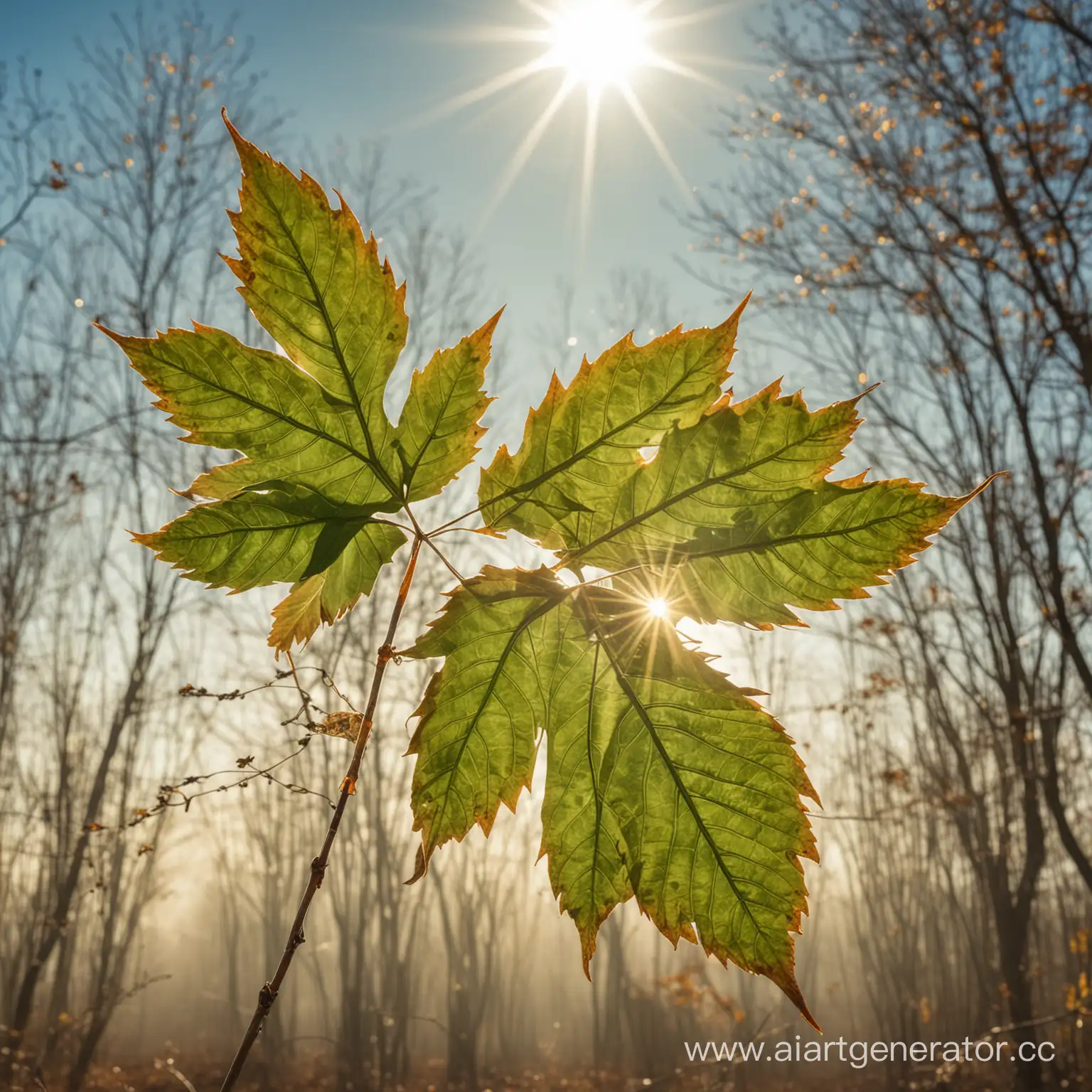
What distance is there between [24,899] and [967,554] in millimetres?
9315

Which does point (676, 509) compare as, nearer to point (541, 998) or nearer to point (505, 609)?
point (505, 609)

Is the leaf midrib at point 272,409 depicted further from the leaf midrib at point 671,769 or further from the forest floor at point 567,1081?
the forest floor at point 567,1081

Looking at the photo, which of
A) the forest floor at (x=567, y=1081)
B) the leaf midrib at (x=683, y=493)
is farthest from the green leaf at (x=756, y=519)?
the forest floor at (x=567, y=1081)

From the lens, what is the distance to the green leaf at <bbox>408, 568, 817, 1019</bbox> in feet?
0.92

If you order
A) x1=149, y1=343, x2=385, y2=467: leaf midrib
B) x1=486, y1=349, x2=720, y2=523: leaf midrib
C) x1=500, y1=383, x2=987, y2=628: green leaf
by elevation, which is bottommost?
x1=500, y1=383, x2=987, y2=628: green leaf

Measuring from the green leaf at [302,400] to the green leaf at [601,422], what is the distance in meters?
0.02

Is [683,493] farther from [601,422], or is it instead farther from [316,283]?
[316,283]

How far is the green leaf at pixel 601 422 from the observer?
0.29 metres

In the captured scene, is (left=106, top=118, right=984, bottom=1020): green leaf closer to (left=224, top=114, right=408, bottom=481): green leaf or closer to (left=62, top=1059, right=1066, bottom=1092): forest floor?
(left=224, top=114, right=408, bottom=481): green leaf

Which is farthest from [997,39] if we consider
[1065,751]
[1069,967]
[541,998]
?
[541,998]

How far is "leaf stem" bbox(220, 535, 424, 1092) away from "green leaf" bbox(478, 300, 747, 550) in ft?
0.15

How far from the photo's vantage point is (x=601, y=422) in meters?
0.30

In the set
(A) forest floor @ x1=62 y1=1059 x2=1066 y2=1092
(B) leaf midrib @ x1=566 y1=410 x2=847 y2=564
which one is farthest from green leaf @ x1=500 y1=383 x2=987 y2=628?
(A) forest floor @ x1=62 y1=1059 x2=1066 y2=1092

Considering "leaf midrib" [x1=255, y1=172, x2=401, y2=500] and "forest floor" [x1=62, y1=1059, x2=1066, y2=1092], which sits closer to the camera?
"leaf midrib" [x1=255, y1=172, x2=401, y2=500]
